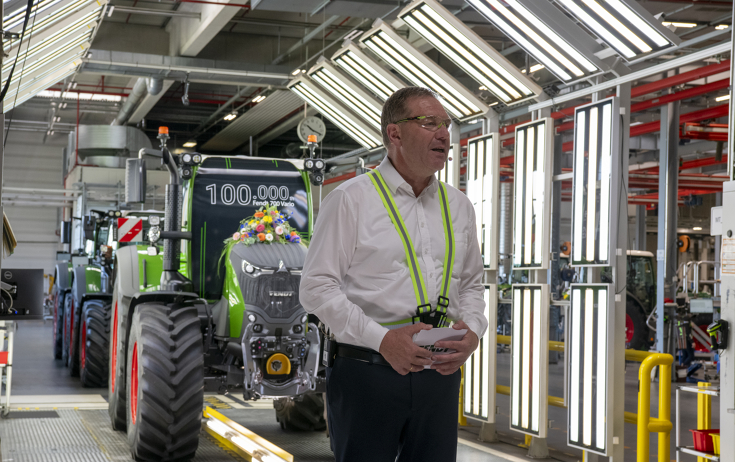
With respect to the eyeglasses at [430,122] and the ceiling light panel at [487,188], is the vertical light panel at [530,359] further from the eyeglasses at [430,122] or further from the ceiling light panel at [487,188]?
the eyeglasses at [430,122]

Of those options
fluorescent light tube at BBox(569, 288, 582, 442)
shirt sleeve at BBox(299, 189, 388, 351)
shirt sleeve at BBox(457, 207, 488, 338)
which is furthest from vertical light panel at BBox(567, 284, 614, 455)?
shirt sleeve at BBox(299, 189, 388, 351)

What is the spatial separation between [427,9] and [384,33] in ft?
2.14

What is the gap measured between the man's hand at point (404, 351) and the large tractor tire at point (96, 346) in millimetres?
7782

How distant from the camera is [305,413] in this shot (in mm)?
6652

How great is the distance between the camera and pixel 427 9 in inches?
229

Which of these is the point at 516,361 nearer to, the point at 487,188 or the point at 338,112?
the point at 487,188

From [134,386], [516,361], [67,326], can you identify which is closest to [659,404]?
[516,361]

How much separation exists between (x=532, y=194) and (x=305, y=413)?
2.58 m

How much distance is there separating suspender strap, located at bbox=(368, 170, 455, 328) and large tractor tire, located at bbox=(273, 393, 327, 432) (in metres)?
4.57

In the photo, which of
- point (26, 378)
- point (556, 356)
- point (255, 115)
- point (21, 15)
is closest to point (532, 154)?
point (21, 15)

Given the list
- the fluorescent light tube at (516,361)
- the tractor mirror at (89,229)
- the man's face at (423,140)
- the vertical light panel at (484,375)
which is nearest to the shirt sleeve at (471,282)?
the man's face at (423,140)

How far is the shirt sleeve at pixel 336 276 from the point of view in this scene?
2080 millimetres

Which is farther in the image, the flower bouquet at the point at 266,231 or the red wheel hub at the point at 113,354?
the red wheel hub at the point at 113,354

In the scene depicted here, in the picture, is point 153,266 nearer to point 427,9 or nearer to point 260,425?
point 260,425
